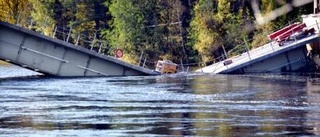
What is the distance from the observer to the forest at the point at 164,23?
91875 millimetres

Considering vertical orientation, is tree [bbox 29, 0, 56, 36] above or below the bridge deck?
above

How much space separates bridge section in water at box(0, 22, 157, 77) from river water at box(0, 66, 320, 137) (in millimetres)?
3127

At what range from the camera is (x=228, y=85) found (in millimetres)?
60219

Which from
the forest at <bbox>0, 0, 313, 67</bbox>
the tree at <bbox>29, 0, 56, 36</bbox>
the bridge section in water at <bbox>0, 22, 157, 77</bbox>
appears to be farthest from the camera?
the tree at <bbox>29, 0, 56, 36</bbox>

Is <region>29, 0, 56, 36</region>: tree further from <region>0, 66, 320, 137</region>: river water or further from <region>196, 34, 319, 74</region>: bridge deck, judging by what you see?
<region>0, 66, 320, 137</region>: river water

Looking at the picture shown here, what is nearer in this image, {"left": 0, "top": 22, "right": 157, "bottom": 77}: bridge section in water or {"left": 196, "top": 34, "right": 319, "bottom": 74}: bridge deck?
{"left": 0, "top": 22, "right": 157, "bottom": 77}: bridge section in water

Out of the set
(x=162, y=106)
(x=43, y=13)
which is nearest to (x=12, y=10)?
(x=43, y=13)

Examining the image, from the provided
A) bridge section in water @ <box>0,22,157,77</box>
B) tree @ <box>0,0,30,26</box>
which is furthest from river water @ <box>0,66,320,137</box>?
tree @ <box>0,0,30,26</box>

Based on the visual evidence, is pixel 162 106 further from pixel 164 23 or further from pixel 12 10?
pixel 12 10

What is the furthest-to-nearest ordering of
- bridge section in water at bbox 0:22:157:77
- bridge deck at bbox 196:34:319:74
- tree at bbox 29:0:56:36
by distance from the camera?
tree at bbox 29:0:56:36, bridge deck at bbox 196:34:319:74, bridge section in water at bbox 0:22:157:77

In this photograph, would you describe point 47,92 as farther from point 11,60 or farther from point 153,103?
point 11,60

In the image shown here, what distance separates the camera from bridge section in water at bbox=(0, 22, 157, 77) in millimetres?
70688

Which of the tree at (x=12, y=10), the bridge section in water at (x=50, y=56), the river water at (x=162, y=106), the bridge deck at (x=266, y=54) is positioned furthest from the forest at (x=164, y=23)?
the river water at (x=162, y=106)

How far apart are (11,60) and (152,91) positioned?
17.8 meters
